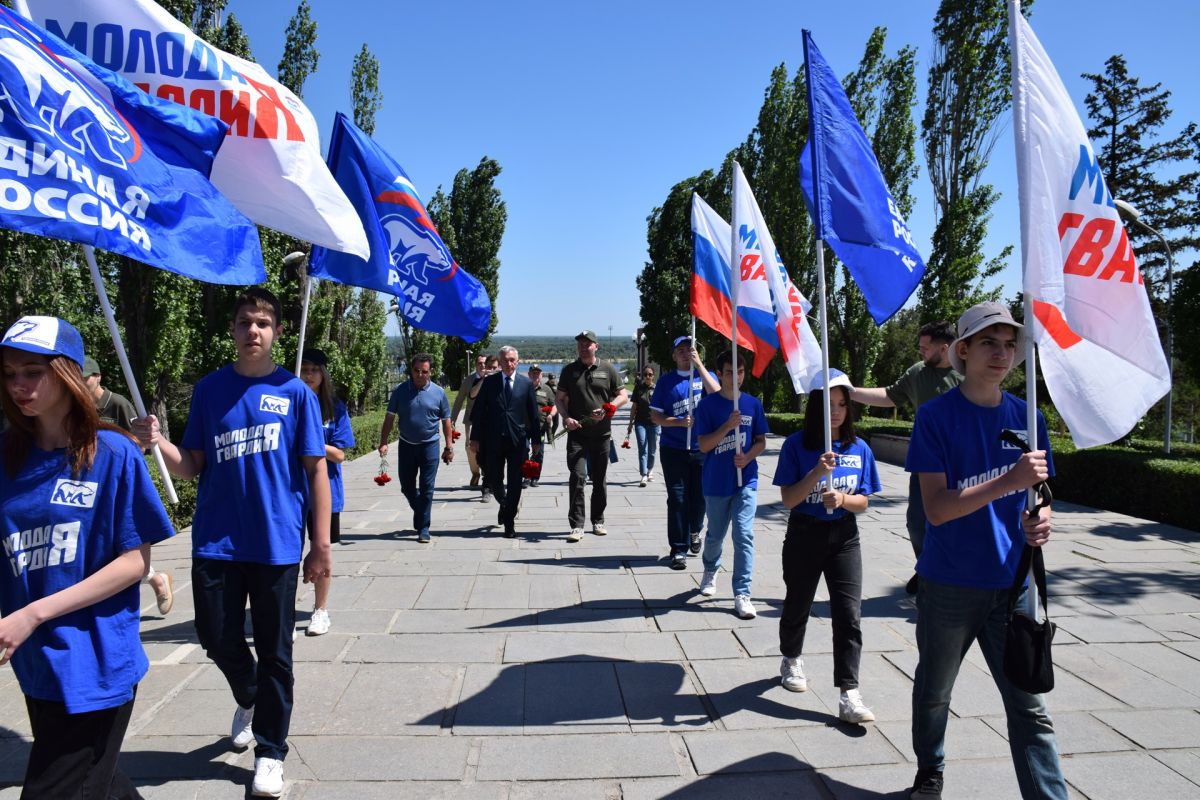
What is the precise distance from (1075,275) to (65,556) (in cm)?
330

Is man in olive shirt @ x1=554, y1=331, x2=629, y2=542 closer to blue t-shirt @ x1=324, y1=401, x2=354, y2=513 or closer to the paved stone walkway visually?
the paved stone walkway

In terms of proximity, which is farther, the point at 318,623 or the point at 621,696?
the point at 318,623

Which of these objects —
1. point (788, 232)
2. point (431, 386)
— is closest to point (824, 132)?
point (431, 386)

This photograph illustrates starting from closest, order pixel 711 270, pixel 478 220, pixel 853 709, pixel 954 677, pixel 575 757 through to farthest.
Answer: pixel 954 677 → pixel 575 757 → pixel 853 709 → pixel 711 270 → pixel 478 220

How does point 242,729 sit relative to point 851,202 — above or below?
below

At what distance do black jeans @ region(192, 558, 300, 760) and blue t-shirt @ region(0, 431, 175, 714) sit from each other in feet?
2.85

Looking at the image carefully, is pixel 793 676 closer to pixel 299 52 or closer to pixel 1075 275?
pixel 1075 275

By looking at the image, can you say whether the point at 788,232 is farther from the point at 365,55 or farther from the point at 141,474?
the point at 141,474

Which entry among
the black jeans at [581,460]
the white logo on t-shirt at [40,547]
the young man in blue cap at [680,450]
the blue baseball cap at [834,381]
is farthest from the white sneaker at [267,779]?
the black jeans at [581,460]

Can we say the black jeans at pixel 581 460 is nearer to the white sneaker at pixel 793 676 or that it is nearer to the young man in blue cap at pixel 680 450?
the young man in blue cap at pixel 680 450

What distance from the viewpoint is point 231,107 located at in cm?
388

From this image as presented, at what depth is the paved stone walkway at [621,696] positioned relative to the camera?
10.5 feet

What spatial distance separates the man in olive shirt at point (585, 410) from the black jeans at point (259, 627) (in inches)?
182

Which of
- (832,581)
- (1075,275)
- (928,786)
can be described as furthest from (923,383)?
(928,786)
